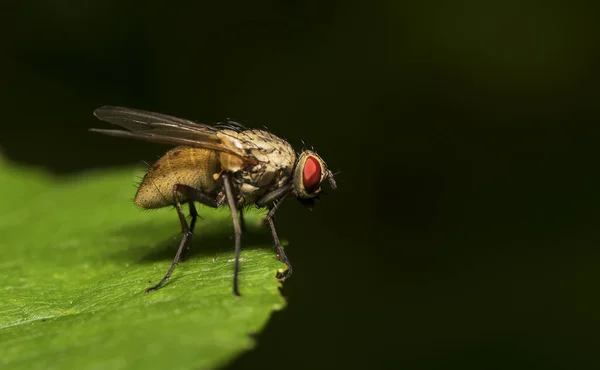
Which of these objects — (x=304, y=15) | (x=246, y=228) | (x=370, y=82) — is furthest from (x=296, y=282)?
(x=304, y=15)

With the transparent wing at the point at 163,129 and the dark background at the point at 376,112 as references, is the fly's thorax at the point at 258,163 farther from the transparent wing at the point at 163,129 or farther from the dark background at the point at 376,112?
the dark background at the point at 376,112

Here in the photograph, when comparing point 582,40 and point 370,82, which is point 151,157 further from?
point 582,40

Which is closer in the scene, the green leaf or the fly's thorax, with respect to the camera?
the green leaf

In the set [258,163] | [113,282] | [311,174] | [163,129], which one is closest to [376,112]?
[311,174]

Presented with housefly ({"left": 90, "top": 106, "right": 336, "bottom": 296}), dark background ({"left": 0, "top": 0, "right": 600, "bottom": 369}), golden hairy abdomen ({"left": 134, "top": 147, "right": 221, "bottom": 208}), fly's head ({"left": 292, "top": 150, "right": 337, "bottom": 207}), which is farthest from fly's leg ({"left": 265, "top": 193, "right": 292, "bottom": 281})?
dark background ({"left": 0, "top": 0, "right": 600, "bottom": 369})

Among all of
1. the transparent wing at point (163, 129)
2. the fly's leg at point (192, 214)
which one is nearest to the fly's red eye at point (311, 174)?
the transparent wing at point (163, 129)

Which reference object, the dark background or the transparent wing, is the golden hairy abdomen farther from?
the dark background
